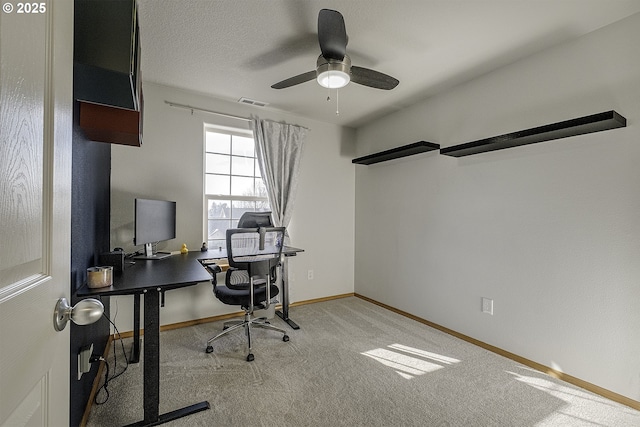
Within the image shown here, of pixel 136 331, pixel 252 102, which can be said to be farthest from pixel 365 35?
pixel 136 331

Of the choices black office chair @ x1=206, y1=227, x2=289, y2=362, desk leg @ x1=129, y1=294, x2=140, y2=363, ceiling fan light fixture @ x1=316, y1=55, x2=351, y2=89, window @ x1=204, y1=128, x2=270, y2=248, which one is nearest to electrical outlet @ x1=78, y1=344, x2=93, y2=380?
desk leg @ x1=129, y1=294, x2=140, y2=363

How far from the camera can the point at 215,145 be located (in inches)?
136

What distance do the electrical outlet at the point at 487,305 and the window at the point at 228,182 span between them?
2.59 m

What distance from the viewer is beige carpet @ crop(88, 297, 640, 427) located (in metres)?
1.76

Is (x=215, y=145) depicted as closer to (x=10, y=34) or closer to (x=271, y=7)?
(x=271, y=7)

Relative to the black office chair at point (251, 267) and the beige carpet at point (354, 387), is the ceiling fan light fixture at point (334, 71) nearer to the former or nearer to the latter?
the black office chair at point (251, 267)

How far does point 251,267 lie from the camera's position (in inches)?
99.1

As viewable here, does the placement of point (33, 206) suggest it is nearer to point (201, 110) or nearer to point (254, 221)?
point (254, 221)

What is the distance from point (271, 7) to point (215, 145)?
1903 millimetres

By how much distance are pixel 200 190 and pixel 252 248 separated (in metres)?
1.15

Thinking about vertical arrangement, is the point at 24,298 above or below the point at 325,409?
above

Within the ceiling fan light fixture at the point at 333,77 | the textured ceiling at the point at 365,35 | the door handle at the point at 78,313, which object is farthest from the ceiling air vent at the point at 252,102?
the door handle at the point at 78,313

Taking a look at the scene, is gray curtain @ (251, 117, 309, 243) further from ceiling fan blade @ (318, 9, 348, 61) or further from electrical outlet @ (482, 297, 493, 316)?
electrical outlet @ (482, 297, 493, 316)

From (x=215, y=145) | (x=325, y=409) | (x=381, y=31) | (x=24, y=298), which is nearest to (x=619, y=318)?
(x=325, y=409)
